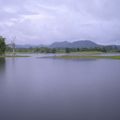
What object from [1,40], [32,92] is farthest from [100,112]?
[1,40]

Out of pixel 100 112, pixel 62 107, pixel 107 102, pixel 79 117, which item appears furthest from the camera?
pixel 107 102

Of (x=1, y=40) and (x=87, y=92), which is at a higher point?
(x=1, y=40)

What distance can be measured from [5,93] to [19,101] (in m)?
2.01

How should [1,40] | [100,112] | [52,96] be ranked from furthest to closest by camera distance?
[1,40], [52,96], [100,112]

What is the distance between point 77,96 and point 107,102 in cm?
175

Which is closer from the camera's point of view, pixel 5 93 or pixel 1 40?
pixel 5 93

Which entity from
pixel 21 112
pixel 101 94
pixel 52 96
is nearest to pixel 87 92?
pixel 101 94

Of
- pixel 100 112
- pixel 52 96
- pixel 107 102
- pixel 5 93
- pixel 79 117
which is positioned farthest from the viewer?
pixel 5 93

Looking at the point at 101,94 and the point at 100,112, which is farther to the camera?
the point at 101,94

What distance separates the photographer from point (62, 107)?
28.3ft

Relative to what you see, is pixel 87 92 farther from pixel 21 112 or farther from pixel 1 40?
pixel 1 40

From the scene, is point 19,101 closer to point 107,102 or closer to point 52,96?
point 52,96

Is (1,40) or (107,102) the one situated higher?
(1,40)

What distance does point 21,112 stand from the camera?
8.00 metres
